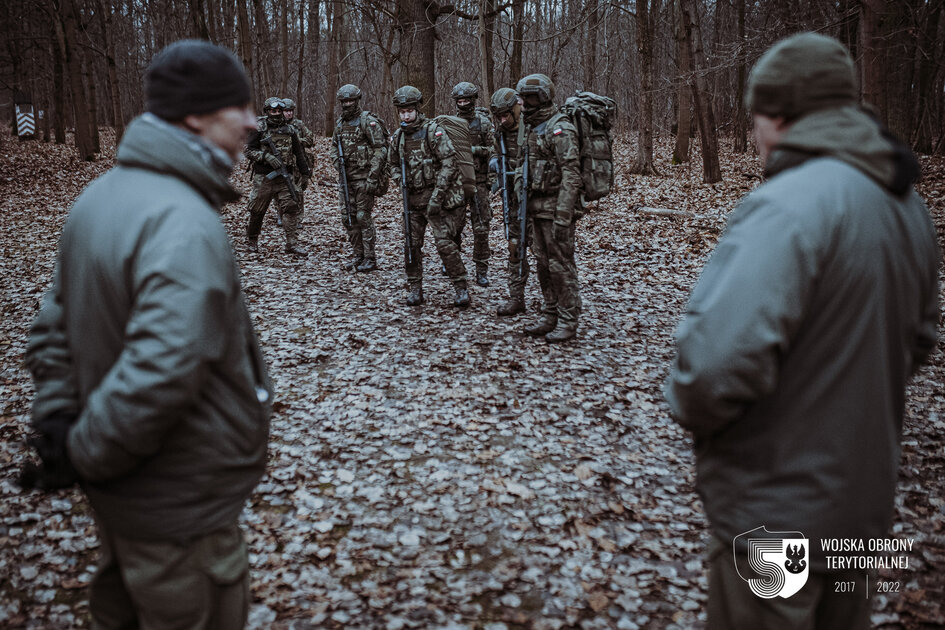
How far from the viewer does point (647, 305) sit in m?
8.91

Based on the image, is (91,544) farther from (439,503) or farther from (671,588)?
(671,588)

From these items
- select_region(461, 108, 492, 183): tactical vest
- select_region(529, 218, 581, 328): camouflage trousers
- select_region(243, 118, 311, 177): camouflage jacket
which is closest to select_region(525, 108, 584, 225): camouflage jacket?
select_region(529, 218, 581, 328): camouflage trousers

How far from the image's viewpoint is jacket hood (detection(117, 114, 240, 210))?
189 centimetres

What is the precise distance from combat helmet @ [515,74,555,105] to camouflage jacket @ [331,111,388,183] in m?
4.00

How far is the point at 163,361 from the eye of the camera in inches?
67.3

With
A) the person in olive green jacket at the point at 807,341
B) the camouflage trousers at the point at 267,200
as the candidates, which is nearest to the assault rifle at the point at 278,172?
the camouflage trousers at the point at 267,200

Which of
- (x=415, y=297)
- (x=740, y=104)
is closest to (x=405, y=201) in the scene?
(x=415, y=297)

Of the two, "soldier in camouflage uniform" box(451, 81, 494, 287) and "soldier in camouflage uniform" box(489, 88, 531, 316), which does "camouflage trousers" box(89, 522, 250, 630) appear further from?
"soldier in camouflage uniform" box(451, 81, 494, 287)

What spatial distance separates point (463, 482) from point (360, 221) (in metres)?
7.02

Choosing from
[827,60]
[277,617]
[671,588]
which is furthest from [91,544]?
[827,60]

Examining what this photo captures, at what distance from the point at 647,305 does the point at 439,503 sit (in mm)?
5316

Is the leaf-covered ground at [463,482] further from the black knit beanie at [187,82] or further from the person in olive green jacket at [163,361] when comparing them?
the black knit beanie at [187,82]

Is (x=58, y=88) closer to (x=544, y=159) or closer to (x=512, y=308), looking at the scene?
(x=512, y=308)

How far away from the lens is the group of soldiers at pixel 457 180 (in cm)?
715
